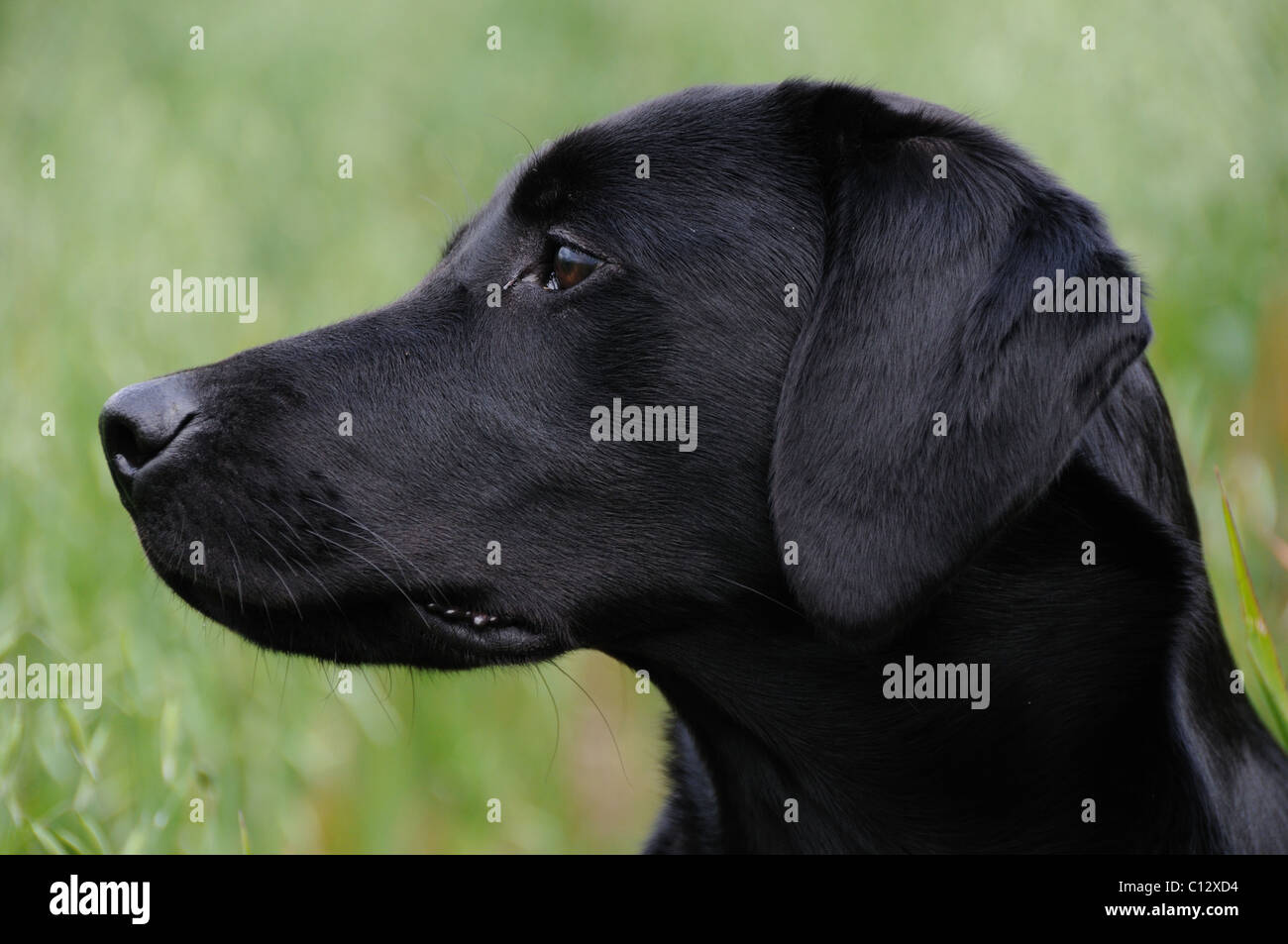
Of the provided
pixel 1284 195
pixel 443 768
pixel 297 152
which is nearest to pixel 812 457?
pixel 443 768

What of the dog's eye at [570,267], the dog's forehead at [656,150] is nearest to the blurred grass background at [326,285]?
the dog's forehead at [656,150]

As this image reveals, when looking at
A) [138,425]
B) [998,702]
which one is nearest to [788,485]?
[998,702]

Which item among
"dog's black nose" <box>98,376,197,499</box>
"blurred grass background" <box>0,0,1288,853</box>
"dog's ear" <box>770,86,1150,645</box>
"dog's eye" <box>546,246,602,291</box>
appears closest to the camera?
"dog's ear" <box>770,86,1150,645</box>

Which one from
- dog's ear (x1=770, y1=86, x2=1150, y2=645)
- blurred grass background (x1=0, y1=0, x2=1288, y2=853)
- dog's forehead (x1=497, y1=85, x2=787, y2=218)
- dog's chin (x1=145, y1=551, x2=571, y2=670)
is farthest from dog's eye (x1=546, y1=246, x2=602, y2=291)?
blurred grass background (x1=0, y1=0, x2=1288, y2=853)

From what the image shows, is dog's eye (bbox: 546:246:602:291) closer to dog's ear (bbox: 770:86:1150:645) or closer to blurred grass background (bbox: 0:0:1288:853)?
dog's ear (bbox: 770:86:1150:645)

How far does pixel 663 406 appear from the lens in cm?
236

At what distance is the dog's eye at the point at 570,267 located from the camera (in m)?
2.42

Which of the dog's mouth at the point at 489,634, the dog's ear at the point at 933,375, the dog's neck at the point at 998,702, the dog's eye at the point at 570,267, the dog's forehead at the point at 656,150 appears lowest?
the dog's neck at the point at 998,702

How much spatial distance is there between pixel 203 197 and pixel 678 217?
3.21 m

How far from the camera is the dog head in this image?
2.12m

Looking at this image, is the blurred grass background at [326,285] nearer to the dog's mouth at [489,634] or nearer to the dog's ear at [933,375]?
the dog's ear at [933,375]

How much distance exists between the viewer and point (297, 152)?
6.18m

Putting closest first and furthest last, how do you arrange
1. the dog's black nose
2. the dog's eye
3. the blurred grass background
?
the dog's black nose, the dog's eye, the blurred grass background
